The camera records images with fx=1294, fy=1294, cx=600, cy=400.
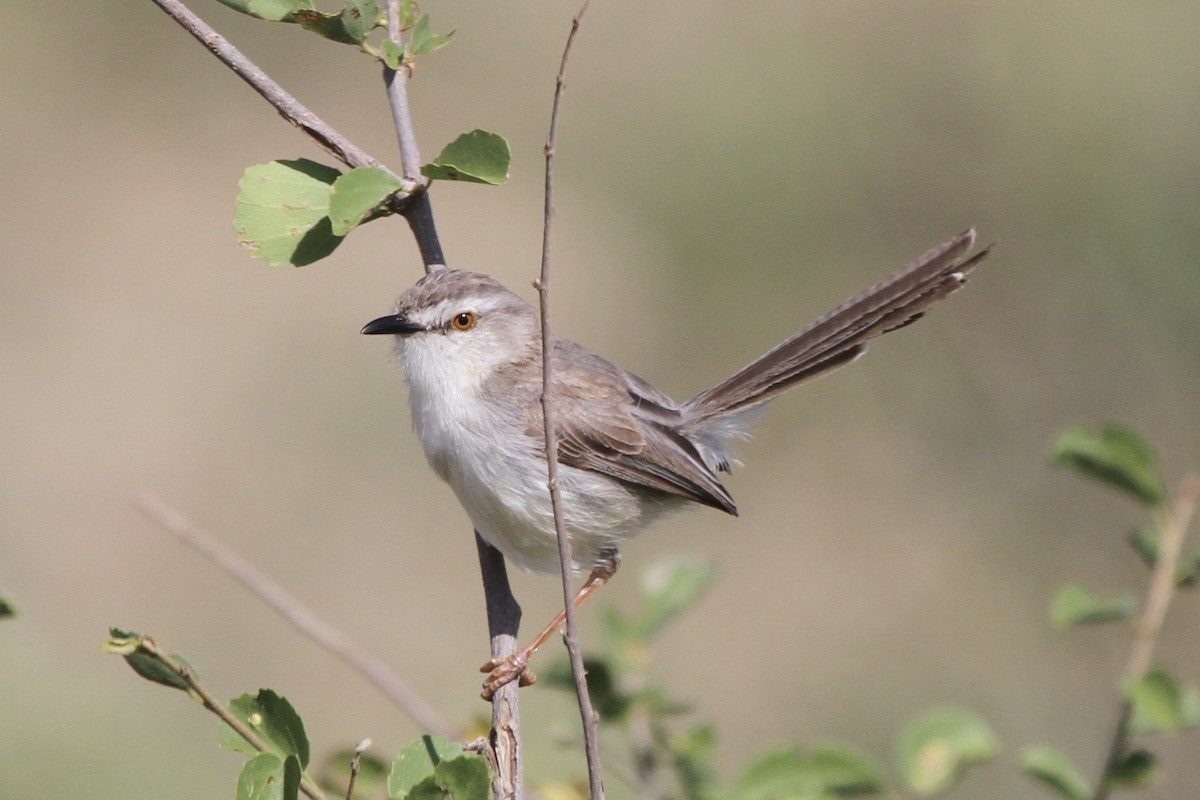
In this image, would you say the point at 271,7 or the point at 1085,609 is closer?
the point at 271,7

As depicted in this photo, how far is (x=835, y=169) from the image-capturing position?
33.6 feet

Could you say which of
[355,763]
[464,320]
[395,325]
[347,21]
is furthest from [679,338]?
[355,763]

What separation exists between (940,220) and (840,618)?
3166 millimetres

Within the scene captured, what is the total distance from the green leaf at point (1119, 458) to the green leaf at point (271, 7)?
6.65 ft

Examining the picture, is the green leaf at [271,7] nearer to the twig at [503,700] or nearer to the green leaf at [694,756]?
the twig at [503,700]

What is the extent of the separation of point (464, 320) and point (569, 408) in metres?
0.44

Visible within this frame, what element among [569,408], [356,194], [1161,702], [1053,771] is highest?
[569,408]

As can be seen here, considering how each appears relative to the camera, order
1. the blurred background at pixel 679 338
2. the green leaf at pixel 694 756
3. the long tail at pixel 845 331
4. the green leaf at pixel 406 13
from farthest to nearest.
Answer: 1. the blurred background at pixel 679 338
2. the long tail at pixel 845 331
3. the green leaf at pixel 694 756
4. the green leaf at pixel 406 13

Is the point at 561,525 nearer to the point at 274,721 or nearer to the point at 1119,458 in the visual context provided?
the point at 274,721

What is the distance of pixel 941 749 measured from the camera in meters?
3.13

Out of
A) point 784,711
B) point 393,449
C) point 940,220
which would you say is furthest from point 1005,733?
point 393,449

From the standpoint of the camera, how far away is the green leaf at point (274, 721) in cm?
186

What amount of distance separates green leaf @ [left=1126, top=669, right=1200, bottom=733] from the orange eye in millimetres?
2085

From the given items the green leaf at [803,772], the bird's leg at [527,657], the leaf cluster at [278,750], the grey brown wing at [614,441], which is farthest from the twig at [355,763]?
the grey brown wing at [614,441]
